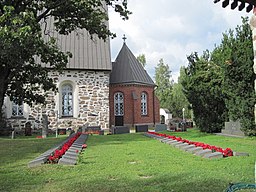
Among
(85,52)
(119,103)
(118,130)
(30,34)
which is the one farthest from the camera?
(119,103)

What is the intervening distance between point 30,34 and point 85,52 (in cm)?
1518

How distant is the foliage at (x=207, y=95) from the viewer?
16844mm

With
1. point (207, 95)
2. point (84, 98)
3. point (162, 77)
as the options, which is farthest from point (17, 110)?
point (162, 77)

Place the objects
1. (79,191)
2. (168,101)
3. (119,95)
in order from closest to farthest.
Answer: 1. (79,191)
2. (119,95)
3. (168,101)

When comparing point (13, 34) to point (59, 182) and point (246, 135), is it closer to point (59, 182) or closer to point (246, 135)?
point (59, 182)

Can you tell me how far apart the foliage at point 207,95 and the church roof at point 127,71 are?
1020 centimetres

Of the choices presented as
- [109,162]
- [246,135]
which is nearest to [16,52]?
[109,162]

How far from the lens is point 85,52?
84.4 ft

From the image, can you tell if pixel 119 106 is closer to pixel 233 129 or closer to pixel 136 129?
pixel 136 129

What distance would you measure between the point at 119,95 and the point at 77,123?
17.6 ft

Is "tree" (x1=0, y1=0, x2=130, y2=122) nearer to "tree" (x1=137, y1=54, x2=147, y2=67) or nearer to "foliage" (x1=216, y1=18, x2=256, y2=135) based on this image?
"foliage" (x1=216, y1=18, x2=256, y2=135)

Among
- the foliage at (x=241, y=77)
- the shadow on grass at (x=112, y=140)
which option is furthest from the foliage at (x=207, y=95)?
the shadow on grass at (x=112, y=140)

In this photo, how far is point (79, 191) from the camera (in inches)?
186

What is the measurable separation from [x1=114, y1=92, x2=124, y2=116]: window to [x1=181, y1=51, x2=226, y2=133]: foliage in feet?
34.0
